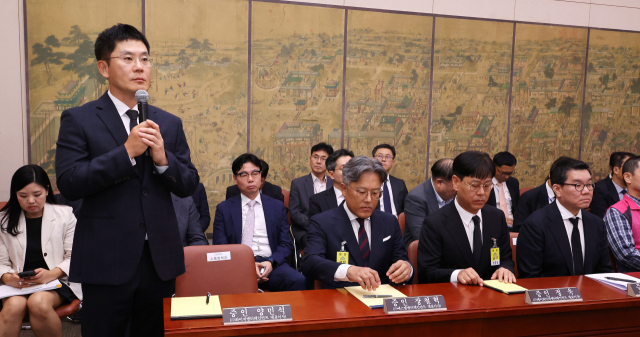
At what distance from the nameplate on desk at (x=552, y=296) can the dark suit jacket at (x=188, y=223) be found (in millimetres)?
2377

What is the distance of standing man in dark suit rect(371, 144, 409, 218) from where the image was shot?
4414mm

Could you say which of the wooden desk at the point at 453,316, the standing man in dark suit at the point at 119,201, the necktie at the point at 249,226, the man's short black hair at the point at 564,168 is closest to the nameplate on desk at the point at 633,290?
the wooden desk at the point at 453,316

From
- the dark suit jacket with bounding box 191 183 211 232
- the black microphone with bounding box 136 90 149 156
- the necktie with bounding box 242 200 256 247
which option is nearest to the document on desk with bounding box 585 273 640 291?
the black microphone with bounding box 136 90 149 156

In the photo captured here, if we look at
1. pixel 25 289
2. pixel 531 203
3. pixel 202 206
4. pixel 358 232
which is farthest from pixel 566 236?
pixel 25 289

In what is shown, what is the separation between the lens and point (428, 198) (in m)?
3.75

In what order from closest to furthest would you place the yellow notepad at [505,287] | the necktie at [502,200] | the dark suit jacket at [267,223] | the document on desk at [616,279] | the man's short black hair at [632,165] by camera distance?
the yellow notepad at [505,287]
the document on desk at [616,279]
the man's short black hair at [632,165]
the dark suit jacket at [267,223]
the necktie at [502,200]

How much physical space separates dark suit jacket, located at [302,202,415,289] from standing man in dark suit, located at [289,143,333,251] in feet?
5.11

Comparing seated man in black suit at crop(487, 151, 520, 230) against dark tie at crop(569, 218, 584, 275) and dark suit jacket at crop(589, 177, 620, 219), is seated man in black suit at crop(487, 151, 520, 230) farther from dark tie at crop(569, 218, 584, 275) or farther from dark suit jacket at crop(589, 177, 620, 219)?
dark tie at crop(569, 218, 584, 275)

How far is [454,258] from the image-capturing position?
242cm

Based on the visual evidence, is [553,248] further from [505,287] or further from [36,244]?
[36,244]

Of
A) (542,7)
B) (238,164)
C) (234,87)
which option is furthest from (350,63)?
(542,7)

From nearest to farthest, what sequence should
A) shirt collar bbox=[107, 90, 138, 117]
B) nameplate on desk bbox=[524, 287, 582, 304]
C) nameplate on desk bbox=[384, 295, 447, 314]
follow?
shirt collar bbox=[107, 90, 138, 117], nameplate on desk bbox=[384, 295, 447, 314], nameplate on desk bbox=[524, 287, 582, 304]

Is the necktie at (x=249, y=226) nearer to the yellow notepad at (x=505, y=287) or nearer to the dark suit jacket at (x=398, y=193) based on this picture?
the dark suit jacket at (x=398, y=193)

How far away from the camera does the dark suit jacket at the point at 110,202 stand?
152 centimetres
